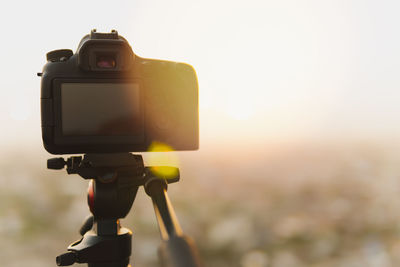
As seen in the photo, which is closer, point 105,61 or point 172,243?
point 172,243

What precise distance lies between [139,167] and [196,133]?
6.2 inches

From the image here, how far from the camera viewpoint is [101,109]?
92cm

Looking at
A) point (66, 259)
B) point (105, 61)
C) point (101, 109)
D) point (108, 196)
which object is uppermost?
point (105, 61)

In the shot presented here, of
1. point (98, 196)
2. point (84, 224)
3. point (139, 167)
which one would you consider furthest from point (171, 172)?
point (84, 224)

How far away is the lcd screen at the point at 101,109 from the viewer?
0.90 meters

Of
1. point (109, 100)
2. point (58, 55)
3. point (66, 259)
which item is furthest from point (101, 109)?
point (66, 259)

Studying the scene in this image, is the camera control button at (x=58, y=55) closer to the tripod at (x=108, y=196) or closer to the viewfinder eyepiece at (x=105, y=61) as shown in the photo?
the viewfinder eyepiece at (x=105, y=61)

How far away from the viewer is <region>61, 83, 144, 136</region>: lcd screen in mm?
903

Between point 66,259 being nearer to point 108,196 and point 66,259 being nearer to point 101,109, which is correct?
point 108,196

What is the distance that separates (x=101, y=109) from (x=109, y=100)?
1.0 inches

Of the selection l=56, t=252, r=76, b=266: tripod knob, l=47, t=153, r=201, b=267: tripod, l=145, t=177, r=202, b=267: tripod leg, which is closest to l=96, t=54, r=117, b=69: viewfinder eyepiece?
l=47, t=153, r=201, b=267: tripod

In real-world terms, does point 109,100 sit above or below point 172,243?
above

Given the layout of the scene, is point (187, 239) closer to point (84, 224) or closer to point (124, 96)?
point (124, 96)

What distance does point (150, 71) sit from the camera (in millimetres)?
960
